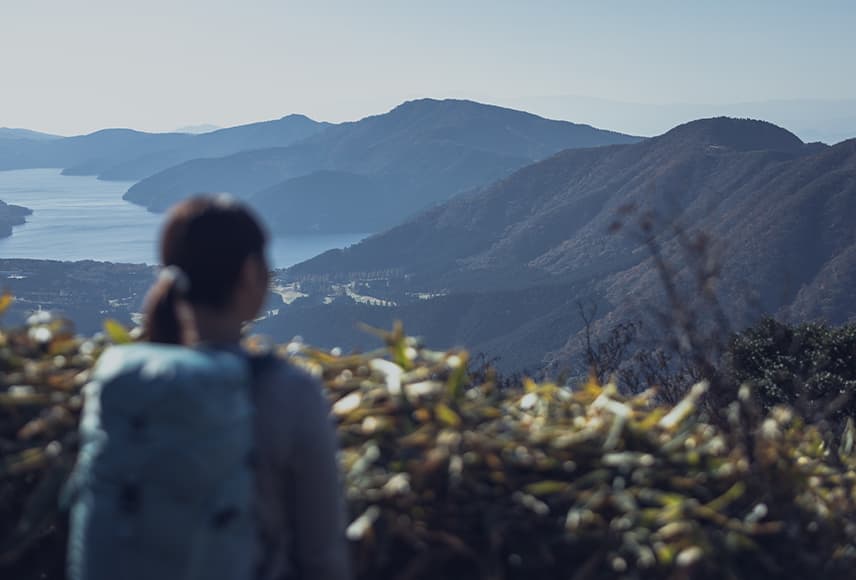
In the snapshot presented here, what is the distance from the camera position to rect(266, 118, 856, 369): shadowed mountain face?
96.7 meters

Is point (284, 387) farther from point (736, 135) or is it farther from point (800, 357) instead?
point (736, 135)

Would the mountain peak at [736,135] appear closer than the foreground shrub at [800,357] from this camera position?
No

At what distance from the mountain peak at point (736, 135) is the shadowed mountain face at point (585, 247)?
1.20 feet

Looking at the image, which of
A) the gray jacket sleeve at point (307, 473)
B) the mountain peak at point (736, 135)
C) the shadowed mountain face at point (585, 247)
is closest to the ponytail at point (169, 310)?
the gray jacket sleeve at point (307, 473)

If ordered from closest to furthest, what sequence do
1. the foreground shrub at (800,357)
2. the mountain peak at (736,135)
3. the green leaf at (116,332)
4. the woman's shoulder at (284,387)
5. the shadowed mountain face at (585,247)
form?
the woman's shoulder at (284,387) < the green leaf at (116,332) < the foreground shrub at (800,357) < the shadowed mountain face at (585,247) < the mountain peak at (736,135)

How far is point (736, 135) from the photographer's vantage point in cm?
17862

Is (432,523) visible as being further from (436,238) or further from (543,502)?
(436,238)

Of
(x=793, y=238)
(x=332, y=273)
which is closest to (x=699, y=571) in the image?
(x=793, y=238)

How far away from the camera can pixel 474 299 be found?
122688mm

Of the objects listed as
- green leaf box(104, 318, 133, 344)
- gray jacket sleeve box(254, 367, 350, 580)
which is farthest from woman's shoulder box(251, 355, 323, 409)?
green leaf box(104, 318, 133, 344)

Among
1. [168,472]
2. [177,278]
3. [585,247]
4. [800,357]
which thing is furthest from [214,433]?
[585,247]

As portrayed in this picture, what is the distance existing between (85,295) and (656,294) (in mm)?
74147

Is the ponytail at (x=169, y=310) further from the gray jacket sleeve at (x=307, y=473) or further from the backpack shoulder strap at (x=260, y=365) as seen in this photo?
the gray jacket sleeve at (x=307, y=473)

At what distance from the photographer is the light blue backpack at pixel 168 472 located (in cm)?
177
